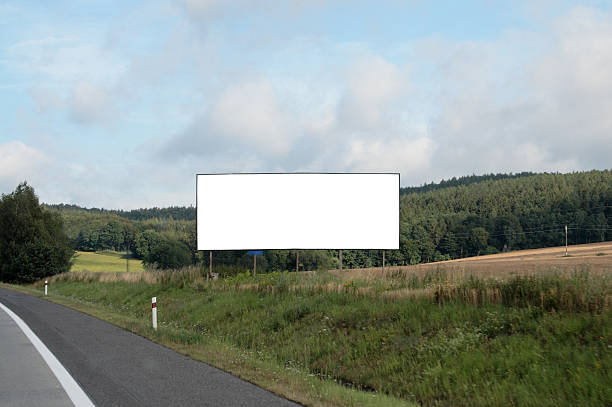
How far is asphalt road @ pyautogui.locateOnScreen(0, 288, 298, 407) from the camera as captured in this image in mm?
7602

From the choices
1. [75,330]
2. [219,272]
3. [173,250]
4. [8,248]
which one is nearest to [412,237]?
[173,250]

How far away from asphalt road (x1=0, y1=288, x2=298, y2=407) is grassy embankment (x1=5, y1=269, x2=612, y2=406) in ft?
1.72

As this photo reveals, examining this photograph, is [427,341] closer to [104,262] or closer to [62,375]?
[62,375]

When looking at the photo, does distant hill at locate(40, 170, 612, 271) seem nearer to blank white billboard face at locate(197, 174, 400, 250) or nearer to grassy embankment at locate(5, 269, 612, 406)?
blank white billboard face at locate(197, 174, 400, 250)

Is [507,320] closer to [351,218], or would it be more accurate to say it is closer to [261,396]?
[261,396]

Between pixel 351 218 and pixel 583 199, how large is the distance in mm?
125116

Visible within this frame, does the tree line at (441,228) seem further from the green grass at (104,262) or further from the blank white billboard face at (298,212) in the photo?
the blank white billboard face at (298,212)

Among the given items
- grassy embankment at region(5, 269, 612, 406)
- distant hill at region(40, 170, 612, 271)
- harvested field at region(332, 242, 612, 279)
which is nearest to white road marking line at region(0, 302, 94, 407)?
grassy embankment at region(5, 269, 612, 406)

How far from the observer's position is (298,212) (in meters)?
28.6

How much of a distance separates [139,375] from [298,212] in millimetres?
19611

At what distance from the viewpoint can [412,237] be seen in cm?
10744

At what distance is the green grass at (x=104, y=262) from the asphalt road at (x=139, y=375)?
108m

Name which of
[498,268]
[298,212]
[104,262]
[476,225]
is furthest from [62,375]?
[104,262]

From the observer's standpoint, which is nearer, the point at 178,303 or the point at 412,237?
the point at 178,303
